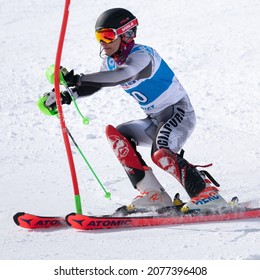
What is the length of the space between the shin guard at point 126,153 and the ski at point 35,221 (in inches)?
34.3

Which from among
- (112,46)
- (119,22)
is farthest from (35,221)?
(119,22)

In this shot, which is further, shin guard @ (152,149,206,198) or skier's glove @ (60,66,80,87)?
shin guard @ (152,149,206,198)

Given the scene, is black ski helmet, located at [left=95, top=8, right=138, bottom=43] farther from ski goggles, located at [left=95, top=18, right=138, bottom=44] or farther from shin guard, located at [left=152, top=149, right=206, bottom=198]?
shin guard, located at [left=152, top=149, right=206, bottom=198]

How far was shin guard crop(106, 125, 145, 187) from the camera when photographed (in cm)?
683

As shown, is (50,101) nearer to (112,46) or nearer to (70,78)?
(70,78)

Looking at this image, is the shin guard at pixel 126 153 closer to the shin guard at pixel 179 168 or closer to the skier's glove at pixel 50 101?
the shin guard at pixel 179 168

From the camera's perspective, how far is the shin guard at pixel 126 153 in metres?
6.83

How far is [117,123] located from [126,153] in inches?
158

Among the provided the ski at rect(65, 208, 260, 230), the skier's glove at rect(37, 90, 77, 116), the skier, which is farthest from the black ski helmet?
the ski at rect(65, 208, 260, 230)

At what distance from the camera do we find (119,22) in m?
6.58

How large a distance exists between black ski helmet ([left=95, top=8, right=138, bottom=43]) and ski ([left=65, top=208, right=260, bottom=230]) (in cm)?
166

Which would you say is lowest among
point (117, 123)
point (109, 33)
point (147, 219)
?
point (117, 123)

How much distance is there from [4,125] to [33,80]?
2331 millimetres
